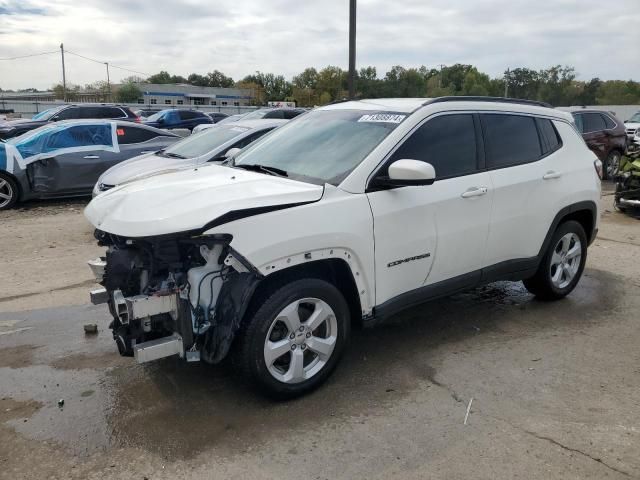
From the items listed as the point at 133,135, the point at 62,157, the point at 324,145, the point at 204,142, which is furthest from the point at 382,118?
the point at 133,135

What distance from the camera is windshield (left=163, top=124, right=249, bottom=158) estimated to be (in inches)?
340

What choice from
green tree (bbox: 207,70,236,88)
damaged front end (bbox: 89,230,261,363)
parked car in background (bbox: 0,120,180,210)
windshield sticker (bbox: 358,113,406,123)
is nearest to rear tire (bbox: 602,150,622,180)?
parked car in background (bbox: 0,120,180,210)

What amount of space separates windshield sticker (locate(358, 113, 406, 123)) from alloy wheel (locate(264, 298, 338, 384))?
4.86 feet

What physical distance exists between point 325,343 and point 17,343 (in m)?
2.65

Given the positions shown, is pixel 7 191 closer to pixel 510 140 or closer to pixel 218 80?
pixel 510 140

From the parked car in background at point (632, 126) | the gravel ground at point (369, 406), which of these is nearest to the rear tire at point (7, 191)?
the gravel ground at point (369, 406)

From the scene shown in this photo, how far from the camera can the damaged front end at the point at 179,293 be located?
126 inches

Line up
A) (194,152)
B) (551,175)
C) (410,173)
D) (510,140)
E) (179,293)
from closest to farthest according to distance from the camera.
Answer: (179,293) < (410,173) < (510,140) < (551,175) < (194,152)

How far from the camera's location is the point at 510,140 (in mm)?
4742

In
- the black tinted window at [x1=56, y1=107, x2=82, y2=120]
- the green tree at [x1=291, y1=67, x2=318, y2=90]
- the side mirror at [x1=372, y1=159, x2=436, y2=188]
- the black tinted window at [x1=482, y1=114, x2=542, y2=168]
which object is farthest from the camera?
the green tree at [x1=291, y1=67, x2=318, y2=90]

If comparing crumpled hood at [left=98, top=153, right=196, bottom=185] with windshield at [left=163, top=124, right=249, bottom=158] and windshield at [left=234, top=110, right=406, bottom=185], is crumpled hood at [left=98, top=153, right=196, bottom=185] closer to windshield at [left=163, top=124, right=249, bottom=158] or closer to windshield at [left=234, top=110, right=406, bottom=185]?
windshield at [left=163, top=124, right=249, bottom=158]

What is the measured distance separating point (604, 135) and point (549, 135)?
10411 millimetres

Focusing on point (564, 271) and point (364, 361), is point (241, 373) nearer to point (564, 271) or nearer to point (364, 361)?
point (364, 361)

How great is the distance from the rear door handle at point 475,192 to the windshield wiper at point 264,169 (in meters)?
1.37
